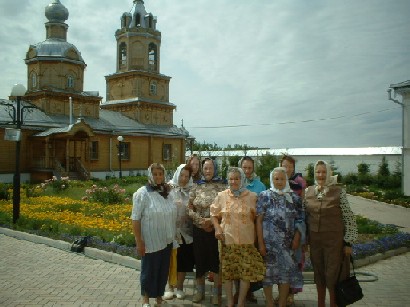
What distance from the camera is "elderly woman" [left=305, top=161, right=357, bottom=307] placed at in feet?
16.1

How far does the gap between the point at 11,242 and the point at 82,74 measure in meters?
24.1

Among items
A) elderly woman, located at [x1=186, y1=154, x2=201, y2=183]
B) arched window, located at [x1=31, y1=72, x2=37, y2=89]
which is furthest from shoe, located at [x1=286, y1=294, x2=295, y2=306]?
arched window, located at [x1=31, y1=72, x2=37, y2=89]

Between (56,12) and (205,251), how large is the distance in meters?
30.9

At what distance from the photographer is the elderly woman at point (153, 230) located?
17.0 feet

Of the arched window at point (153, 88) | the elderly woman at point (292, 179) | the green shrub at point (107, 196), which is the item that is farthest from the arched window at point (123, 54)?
the elderly woman at point (292, 179)

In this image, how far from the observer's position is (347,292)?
480cm

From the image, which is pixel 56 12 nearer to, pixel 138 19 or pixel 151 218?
pixel 138 19

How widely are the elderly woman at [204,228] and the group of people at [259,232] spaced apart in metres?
0.02

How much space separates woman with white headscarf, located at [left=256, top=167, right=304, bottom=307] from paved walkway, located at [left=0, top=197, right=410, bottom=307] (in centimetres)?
79

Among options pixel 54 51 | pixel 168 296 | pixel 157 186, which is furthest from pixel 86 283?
pixel 54 51

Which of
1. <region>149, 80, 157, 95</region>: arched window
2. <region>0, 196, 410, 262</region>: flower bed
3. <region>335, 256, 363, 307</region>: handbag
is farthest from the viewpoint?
<region>149, 80, 157, 95</region>: arched window

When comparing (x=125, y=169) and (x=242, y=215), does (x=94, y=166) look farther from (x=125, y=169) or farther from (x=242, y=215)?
(x=242, y=215)

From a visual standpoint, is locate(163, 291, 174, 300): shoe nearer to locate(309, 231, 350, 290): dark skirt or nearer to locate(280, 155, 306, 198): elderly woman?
locate(309, 231, 350, 290): dark skirt

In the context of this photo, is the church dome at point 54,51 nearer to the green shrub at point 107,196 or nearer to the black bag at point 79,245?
the green shrub at point 107,196
